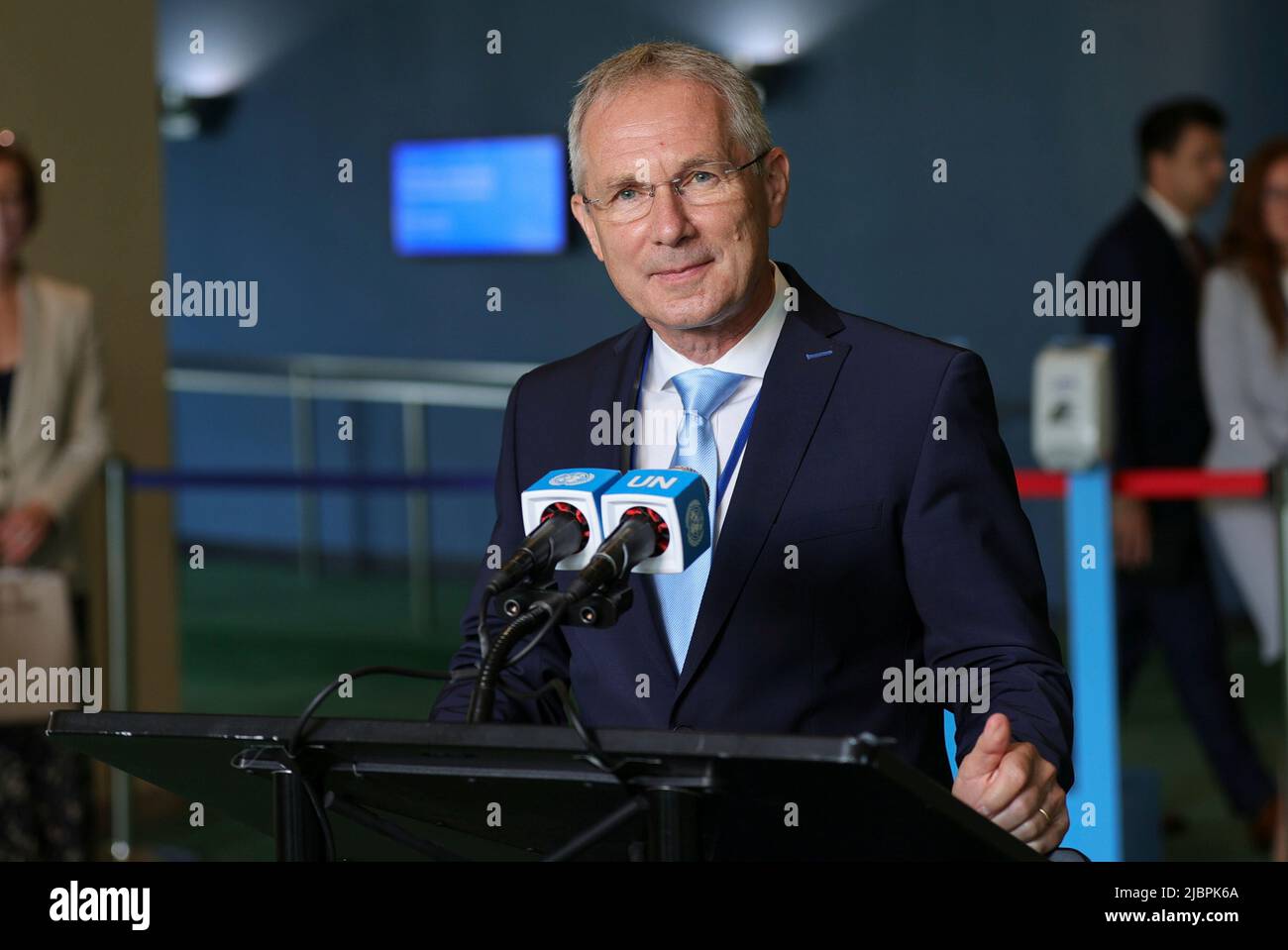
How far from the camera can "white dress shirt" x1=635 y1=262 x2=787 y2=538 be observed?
6.34ft

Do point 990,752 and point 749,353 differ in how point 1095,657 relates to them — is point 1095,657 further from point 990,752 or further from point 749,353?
point 990,752

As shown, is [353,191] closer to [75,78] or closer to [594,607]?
[75,78]

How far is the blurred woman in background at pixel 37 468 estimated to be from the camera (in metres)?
4.03

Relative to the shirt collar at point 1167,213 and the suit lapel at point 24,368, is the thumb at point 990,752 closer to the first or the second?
the suit lapel at point 24,368

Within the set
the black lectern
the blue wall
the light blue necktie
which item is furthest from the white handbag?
the blue wall

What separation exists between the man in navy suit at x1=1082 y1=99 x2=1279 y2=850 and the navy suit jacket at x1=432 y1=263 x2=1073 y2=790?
8.74 feet

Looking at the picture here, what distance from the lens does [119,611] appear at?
4523 mm

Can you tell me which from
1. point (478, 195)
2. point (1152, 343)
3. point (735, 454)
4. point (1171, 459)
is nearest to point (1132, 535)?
point (1171, 459)

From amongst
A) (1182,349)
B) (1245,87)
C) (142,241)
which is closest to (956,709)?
(1182,349)

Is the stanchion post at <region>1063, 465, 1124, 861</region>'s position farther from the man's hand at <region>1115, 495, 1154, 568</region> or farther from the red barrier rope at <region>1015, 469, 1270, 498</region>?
the man's hand at <region>1115, 495, 1154, 568</region>

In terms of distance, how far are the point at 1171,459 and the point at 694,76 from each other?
318cm

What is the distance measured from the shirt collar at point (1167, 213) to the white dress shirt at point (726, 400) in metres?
2.93

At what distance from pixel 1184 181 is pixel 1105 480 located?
1.39 meters

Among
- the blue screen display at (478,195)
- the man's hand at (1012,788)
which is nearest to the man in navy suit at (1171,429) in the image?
the man's hand at (1012,788)
